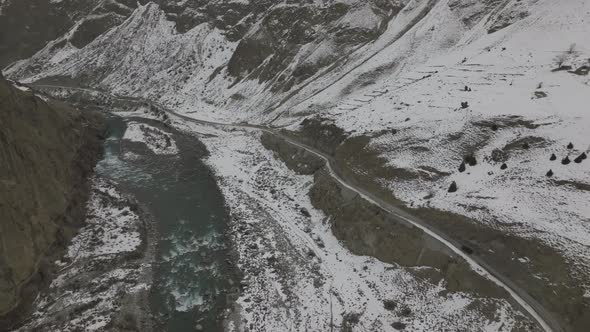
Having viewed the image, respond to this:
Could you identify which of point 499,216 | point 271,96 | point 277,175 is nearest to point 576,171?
point 499,216

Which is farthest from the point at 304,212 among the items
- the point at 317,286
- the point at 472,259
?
the point at 472,259

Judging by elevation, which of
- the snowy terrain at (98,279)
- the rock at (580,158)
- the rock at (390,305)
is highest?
the rock at (580,158)

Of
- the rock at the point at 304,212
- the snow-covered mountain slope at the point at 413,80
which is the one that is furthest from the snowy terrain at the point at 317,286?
the snow-covered mountain slope at the point at 413,80

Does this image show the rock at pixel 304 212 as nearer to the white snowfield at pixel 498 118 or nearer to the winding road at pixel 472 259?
the winding road at pixel 472 259

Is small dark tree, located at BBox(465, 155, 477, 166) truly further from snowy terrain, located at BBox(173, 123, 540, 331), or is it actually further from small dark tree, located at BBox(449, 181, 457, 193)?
snowy terrain, located at BBox(173, 123, 540, 331)

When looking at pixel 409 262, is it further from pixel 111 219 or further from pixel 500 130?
pixel 111 219

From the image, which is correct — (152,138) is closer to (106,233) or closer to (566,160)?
(106,233)
